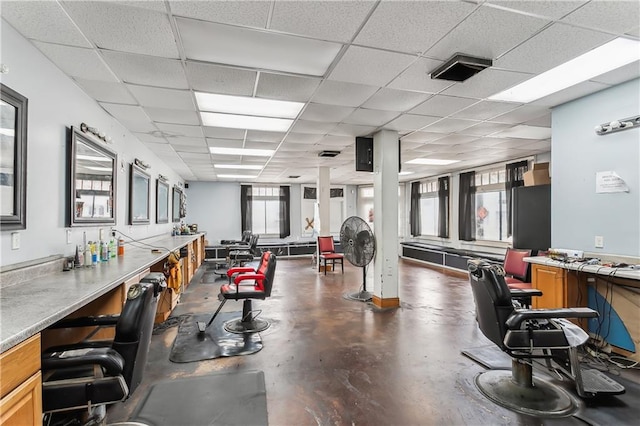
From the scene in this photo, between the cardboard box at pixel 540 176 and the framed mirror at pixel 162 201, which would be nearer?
the cardboard box at pixel 540 176

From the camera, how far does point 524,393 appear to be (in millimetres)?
2438

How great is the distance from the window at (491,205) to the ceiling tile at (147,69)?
709cm

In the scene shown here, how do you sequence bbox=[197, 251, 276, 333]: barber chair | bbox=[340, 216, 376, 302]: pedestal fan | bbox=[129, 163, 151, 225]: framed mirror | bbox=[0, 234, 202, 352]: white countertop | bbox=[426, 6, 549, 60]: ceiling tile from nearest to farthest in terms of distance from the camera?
bbox=[0, 234, 202, 352]: white countertop, bbox=[426, 6, 549, 60]: ceiling tile, bbox=[197, 251, 276, 333]: barber chair, bbox=[129, 163, 151, 225]: framed mirror, bbox=[340, 216, 376, 302]: pedestal fan

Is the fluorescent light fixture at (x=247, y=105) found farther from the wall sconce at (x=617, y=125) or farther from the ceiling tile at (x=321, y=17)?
the wall sconce at (x=617, y=125)

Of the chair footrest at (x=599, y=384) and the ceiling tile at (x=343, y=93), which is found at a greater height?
the ceiling tile at (x=343, y=93)

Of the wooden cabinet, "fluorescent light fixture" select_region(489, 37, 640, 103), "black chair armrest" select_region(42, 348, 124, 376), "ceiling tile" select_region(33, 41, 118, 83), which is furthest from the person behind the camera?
"fluorescent light fixture" select_region(489, 37, 640, 103)

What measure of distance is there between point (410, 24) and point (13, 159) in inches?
110

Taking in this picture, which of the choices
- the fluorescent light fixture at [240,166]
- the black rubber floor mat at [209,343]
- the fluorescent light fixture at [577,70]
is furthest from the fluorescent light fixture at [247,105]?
the fluorescent light fixture at [240,166]

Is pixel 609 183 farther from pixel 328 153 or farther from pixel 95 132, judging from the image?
pixel 95 132

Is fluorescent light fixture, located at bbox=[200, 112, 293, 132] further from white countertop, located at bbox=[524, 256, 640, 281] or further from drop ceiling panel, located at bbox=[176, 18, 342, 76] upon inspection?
white countertop, located at bbox=[524, 256, 640, 281]

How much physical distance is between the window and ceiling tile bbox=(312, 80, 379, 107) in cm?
539

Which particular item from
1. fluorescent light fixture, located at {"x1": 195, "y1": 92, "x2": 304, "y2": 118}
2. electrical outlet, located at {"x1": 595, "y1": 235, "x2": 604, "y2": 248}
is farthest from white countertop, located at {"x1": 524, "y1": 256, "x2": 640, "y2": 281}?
fluorescent light fixture, located at {"x1": 195, "y1": 92, "x2": 304, "y2": 118}

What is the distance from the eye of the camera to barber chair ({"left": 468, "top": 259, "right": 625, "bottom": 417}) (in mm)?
2201

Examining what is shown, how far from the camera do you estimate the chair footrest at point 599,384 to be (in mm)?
2404
